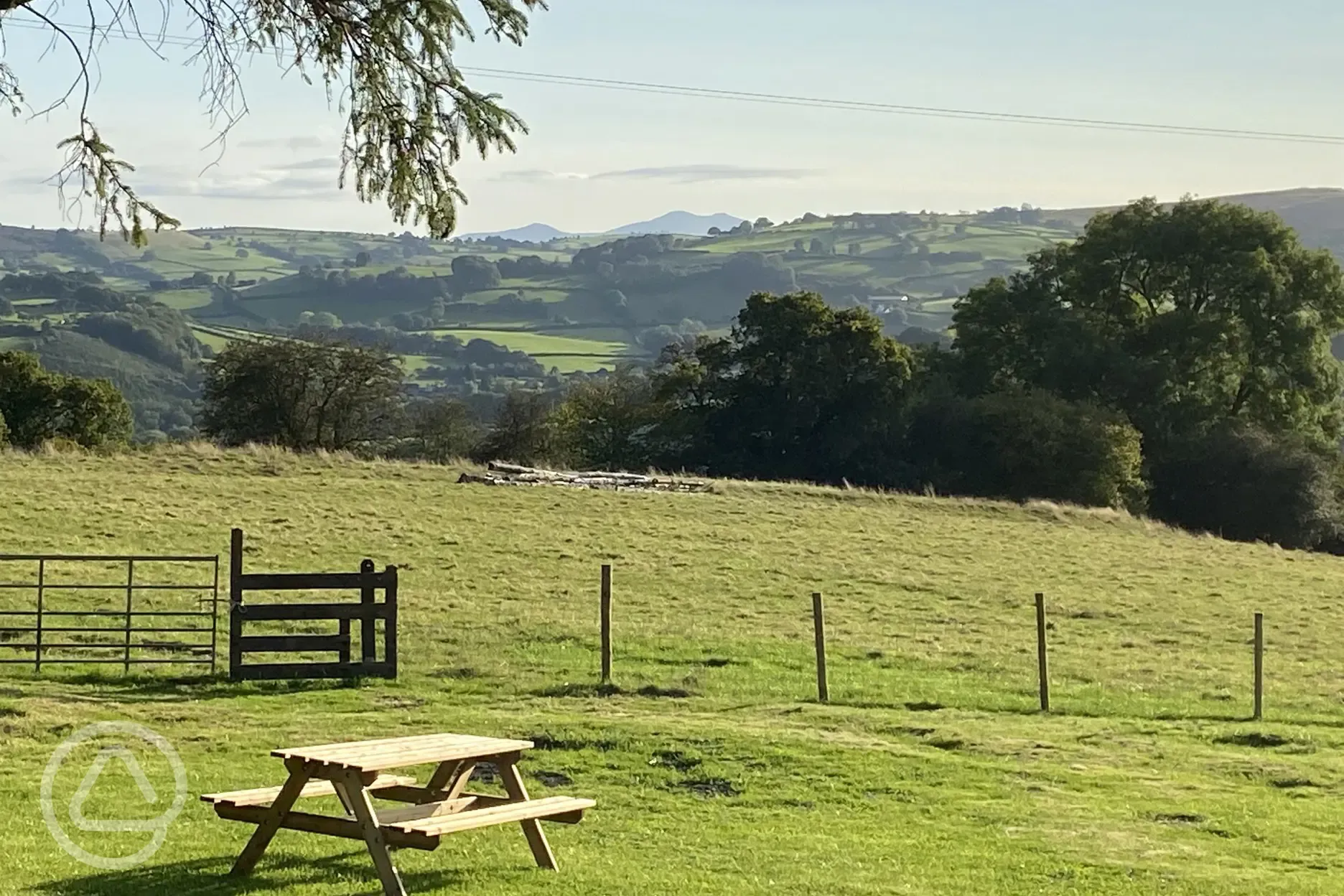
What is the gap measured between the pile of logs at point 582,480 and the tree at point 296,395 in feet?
61.4

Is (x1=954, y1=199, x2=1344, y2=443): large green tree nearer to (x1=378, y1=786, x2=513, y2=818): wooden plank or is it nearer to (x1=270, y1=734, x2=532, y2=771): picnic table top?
(x1=378, y1=786, x2=513, y2=818): wooden plank

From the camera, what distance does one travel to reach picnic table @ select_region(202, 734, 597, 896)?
8523 millimetres

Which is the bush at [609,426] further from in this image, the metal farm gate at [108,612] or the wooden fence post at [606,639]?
the wooden fence post at [606,639]

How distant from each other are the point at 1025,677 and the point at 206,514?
1933cm

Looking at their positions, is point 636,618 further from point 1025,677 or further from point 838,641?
point 1025,677

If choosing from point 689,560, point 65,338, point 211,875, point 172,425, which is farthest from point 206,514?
point 65,338

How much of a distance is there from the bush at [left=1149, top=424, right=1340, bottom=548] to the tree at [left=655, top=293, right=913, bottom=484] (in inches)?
409

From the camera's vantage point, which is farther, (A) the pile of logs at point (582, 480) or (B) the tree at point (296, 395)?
(B) the tree at point (296, 395)

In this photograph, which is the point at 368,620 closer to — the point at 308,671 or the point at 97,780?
the point at 308,671

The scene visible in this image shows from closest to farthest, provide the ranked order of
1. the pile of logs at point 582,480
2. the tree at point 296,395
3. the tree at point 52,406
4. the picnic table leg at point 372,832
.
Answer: the picnic table leg at point 372,832, the pile of logs at point 582,480, the tree at point 52,406, the tree at point 296,395

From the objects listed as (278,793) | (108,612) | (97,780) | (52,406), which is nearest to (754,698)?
(108,612)

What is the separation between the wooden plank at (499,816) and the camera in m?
8.60

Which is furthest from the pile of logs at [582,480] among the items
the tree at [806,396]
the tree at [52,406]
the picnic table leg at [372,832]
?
the picnic table leg at [372,832]

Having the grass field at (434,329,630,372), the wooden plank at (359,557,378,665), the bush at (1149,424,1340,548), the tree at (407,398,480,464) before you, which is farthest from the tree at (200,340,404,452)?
the grass field at (434,329,630,372)
